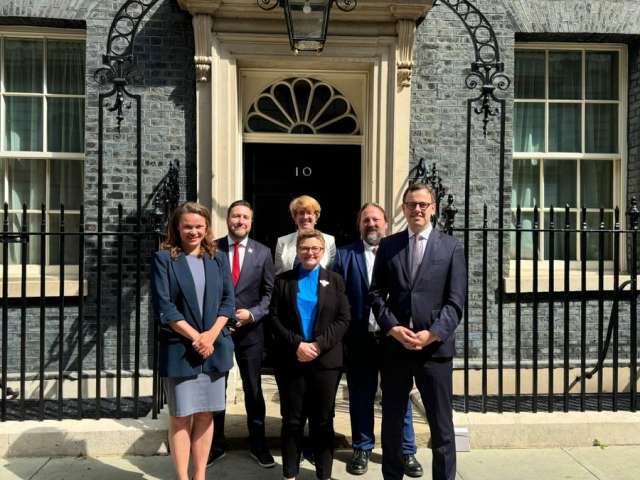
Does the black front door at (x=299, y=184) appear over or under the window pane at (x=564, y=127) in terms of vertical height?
under

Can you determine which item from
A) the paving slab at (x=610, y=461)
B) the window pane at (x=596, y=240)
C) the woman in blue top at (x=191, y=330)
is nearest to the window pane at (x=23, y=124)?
the woman in blue top at (x=191, y=330)

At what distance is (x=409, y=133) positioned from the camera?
6.77m

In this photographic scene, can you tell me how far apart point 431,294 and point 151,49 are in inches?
166

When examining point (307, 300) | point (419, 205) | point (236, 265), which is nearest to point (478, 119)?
point (419, 205)

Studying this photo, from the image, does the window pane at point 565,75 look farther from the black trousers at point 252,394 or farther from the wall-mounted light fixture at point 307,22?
the black trousers at point 252,394

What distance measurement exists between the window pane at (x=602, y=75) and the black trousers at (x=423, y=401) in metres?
4.77

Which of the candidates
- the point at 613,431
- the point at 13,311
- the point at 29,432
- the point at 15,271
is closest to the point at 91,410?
the point at 29,432

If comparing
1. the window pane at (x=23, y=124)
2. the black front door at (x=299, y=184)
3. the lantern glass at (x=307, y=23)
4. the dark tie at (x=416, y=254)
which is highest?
the lantern glass at (x=307, y=23)

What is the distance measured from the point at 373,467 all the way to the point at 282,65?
400 cm

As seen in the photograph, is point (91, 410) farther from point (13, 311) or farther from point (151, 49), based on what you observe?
point (151, 49)

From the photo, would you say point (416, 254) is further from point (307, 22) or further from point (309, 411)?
point (307, 22)

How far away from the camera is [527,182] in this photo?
24.3 ft

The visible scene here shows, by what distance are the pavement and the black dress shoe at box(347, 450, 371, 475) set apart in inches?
1.6

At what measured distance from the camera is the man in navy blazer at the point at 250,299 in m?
4.54
